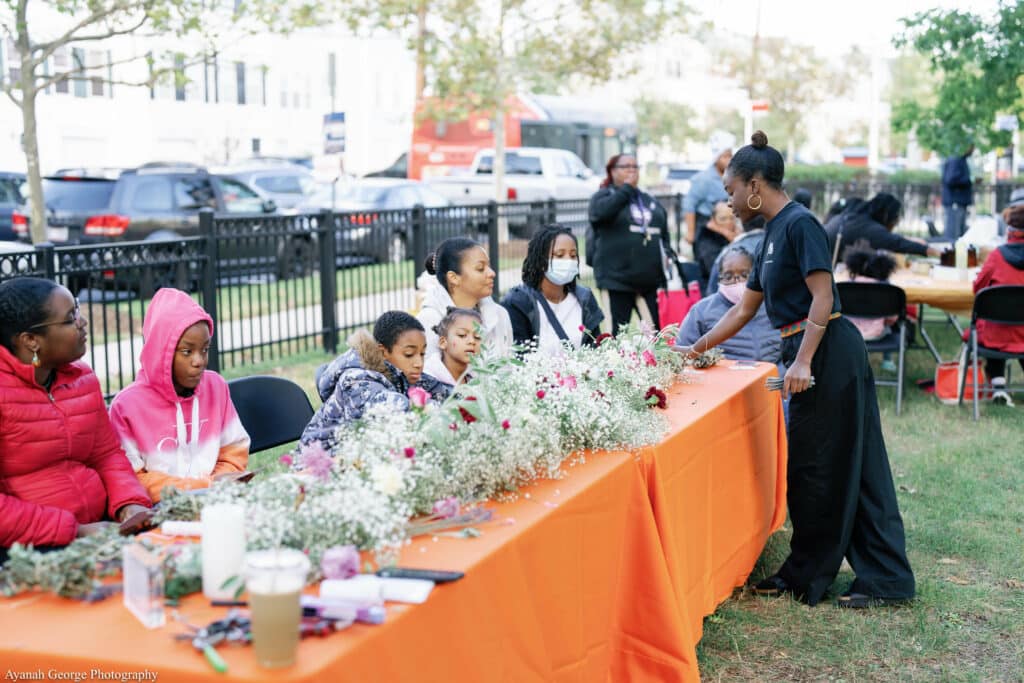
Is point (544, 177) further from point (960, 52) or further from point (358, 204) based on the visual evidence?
point (960, 52)

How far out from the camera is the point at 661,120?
184ft

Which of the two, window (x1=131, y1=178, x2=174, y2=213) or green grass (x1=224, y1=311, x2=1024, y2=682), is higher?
window (x1=131, y1=178, x2=174, y2=213)

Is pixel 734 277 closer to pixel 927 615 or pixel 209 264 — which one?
pixel 927 615

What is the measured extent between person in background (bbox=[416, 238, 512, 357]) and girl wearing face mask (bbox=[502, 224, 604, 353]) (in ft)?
0.77

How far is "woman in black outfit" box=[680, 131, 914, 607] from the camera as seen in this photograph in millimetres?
4953

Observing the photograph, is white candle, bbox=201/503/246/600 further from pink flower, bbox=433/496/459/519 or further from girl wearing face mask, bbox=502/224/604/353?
girl wearing face mask, bbox=502/224/604/353

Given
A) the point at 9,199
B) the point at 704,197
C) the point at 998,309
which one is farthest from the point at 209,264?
the point at 9,199

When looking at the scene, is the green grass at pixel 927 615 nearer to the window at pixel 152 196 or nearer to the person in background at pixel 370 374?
the person in background at pixel 370 374

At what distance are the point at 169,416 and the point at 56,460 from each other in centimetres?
52

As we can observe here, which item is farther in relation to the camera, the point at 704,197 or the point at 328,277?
the point at 328,277

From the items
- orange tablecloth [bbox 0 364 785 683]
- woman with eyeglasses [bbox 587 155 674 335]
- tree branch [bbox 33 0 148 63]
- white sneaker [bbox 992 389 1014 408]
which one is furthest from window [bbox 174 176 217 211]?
orange tablecloth [bbox 0 364 785 683]

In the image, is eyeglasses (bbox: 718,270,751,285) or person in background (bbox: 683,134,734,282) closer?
eyeglasses (bbox: 718,270,751,285)

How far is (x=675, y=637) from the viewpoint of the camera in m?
3.93

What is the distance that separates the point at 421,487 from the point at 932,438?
616 cm
